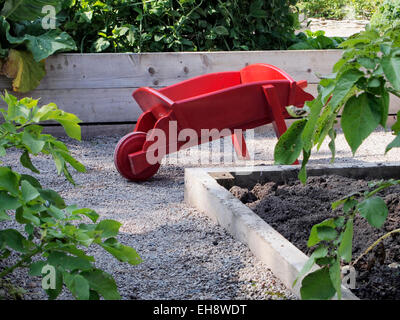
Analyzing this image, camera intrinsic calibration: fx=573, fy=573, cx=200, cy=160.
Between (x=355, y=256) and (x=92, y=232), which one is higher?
(x=92, y=232)

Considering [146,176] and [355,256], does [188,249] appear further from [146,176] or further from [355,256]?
[146,176]

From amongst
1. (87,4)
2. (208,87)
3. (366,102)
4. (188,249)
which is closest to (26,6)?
(87,4)

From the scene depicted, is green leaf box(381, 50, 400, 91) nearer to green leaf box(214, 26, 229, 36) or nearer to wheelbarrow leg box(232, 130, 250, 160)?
wheelbarrow leg box(232, 130, 250, 160)

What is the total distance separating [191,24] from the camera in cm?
512

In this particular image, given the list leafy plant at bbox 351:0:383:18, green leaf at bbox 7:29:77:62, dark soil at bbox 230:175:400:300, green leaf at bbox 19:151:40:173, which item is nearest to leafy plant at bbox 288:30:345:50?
green leaf at bbox 7:29:77:62

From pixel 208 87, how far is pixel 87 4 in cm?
164

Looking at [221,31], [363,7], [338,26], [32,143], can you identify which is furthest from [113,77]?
[363,7]

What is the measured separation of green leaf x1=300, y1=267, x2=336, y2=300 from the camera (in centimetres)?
130

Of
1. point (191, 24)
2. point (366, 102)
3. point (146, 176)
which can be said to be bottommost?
point (146, 176)

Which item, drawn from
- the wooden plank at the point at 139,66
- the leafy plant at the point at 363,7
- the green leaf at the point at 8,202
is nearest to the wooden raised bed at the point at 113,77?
the wooden plank at the point at 139,66

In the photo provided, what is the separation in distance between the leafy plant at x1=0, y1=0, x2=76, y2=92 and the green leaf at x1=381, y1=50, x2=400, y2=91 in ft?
11.6

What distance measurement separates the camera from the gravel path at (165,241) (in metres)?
2.00

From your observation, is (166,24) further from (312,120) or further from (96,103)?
(312,120)

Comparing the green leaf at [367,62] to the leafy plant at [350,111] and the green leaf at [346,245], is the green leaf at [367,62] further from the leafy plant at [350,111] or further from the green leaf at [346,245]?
the green leaf at [346,245]
